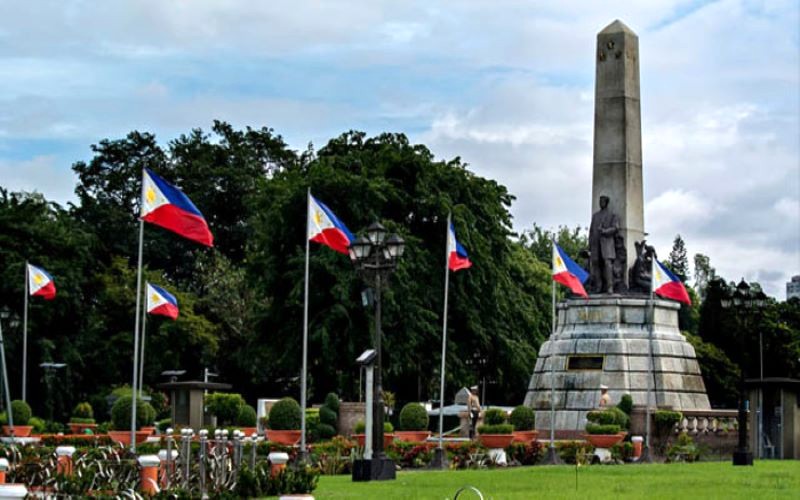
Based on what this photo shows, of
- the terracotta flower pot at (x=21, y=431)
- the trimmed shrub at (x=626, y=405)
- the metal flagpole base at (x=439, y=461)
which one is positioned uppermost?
the trimmed shrub at (x=626, y=405)

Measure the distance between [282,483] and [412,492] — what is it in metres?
2.27

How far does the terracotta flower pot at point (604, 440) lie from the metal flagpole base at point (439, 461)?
4.94 meters

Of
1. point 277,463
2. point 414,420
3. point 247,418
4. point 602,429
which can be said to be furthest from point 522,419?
point 277,463

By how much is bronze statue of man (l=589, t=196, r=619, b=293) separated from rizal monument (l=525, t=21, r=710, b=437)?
3 cm

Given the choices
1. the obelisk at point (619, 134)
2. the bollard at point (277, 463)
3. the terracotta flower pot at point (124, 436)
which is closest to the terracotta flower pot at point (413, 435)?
the terracotta flower pot at point (124, 436)

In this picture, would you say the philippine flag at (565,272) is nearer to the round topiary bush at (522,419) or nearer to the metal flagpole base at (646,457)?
the round topiary bush at (522,419)

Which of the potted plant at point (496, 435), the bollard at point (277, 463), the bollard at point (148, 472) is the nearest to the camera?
the bollard at point (148, 472)

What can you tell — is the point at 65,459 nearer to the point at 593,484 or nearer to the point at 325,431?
the point at 593,484

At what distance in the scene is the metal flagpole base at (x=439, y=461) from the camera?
112 ft

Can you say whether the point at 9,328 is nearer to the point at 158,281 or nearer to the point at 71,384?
the point at 71,384

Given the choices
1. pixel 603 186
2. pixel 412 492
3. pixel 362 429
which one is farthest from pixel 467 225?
pixel 412 492

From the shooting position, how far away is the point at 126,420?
4144cm

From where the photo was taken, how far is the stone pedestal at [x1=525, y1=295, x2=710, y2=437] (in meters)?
44.0

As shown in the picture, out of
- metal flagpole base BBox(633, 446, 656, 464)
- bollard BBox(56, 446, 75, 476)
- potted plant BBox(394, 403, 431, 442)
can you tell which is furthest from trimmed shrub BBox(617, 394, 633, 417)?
bollard BBox(56, 446, 75, 476)
